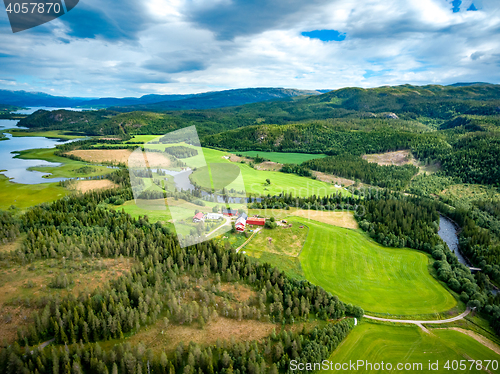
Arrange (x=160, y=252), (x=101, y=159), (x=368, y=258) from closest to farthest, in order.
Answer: (x=160, y=252)
(x=368, y=258)
(x=101, y=159)


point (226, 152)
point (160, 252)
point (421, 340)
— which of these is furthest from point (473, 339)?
point (226, 152)

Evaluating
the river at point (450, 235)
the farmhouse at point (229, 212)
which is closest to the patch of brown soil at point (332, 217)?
the farmhouse at point (229, 212)

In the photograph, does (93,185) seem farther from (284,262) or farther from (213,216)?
(284,262)

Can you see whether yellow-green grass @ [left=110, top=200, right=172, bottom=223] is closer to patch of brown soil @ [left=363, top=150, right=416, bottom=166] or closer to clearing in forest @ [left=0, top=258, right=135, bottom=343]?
clearing in forest @ [left=0, top=258, right=135, bottom=343]

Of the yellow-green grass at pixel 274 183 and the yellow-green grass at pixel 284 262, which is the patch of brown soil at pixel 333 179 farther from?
the yellow-green grass at pixel 284 262

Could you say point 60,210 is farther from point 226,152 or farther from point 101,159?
point 226,152

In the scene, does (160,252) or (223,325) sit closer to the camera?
(223,325)

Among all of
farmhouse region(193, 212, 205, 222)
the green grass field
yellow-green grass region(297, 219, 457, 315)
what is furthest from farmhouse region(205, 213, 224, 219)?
the green grass field
